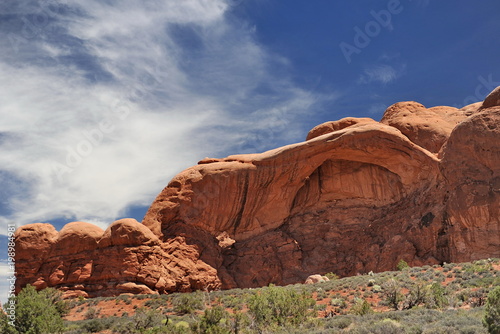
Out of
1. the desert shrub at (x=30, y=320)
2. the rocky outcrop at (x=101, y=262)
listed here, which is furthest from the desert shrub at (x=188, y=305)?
the desert shrub at (x=30, y=320)

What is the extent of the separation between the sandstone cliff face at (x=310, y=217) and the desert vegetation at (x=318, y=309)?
4.12 metres

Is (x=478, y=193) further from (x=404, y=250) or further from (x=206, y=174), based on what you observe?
(x=206, y=174)

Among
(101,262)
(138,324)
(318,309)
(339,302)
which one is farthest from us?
(101,262)

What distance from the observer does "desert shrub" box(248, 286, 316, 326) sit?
16406mm

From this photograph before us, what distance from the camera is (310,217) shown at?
40.3 m

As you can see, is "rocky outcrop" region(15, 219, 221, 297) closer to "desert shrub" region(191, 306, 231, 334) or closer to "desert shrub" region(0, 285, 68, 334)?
"desert shrub" region(0, 285, 68, 334)

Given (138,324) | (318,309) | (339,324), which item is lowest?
(339,324)

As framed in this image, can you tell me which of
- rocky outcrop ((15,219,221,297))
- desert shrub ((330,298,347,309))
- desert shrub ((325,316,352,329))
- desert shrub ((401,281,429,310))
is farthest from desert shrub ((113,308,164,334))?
desert shrub ((401,281,429,310))

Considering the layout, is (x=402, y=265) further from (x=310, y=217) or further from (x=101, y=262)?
(x=101, y=262)

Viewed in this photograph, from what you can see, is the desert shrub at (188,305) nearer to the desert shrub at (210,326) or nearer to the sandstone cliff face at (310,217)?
the sandstone cliff face at (310,217)

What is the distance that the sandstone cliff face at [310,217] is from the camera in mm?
31953

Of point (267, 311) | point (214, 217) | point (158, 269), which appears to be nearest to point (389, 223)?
point (214, 217)

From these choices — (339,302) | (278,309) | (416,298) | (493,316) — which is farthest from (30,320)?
(416,298)

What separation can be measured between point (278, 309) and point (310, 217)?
75.4 ft
